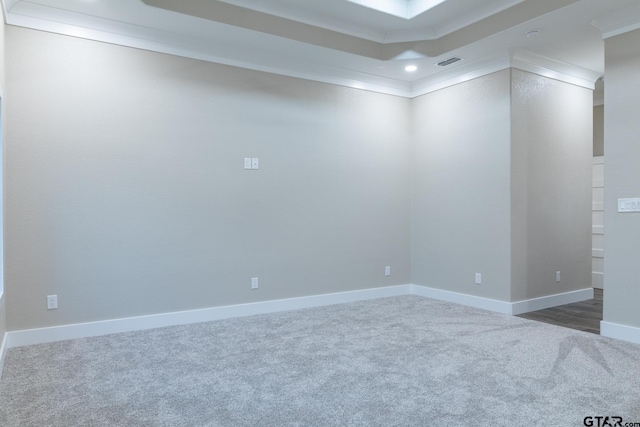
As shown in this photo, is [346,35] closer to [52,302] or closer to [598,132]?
[52,302]

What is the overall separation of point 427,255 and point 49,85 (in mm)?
4438

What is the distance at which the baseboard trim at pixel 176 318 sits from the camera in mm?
3459

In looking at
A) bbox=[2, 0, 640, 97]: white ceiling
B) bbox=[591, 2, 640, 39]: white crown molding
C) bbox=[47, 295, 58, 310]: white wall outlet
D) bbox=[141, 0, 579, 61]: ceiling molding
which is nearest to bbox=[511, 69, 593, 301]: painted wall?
bbox=[2, 0, 640, 97]: white ceiling

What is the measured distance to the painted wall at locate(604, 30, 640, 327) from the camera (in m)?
3.50

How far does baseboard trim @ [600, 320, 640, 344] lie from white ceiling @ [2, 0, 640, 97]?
2502mm

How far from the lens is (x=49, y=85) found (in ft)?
11.5

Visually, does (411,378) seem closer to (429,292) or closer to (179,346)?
(179,346)

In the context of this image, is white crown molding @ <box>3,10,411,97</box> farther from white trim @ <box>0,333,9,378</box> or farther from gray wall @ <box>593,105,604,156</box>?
gray wall @ <box>593,105,604,156</box>

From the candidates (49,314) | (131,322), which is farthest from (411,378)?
(49,314)

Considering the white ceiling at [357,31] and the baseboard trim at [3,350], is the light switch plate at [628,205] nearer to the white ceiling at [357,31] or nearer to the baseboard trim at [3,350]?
the white ceiling at [357,31]

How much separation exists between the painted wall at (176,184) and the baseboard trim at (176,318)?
0.23ft

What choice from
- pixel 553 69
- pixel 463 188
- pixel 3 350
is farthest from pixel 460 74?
pixel 3 350

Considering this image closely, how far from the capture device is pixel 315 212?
4.89 metres

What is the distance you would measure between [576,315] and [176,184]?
431 centimetres
